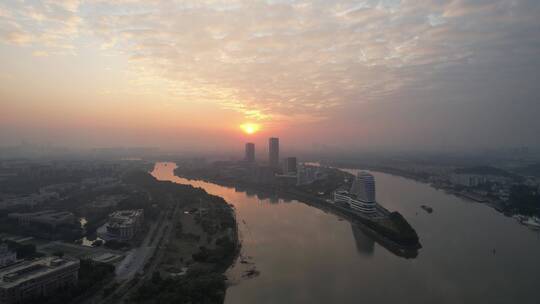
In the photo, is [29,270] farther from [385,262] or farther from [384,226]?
[384,226]

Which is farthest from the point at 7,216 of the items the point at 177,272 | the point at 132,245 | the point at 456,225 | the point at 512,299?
the point at 456,225

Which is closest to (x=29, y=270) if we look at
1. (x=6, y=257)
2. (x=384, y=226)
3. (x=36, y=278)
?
(x=36, y=278)

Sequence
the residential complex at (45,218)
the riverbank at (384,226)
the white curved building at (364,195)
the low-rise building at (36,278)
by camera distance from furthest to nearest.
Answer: the white curved building at (364,195) → the residential complex at (45,218) → the riverbank at (384,226) → the low-rise building at (36,278)

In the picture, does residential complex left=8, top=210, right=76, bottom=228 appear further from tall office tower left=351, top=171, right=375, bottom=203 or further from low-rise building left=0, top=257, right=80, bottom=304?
tall office tower left=351, top=171, right=375, bottom=203

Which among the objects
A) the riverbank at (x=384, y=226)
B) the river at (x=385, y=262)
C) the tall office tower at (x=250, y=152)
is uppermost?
the tall office tower at (x=250, y=152)

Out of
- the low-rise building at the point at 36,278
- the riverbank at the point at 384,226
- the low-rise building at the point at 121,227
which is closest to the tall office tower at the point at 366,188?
the riverbank at the point at 384,226

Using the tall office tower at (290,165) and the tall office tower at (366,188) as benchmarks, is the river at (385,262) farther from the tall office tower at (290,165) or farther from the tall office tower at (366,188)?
the tall office tower at (290,165)

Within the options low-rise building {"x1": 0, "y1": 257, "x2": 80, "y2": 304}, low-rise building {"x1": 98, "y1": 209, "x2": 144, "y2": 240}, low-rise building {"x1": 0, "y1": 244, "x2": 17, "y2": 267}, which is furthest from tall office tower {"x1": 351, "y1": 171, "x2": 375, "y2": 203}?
low-rise building {"x1": 0, "y1": 244, "x2": 17, "y2": 267}
